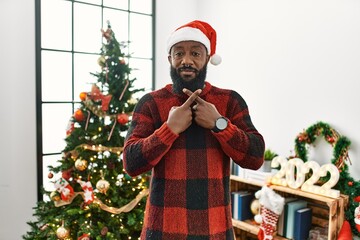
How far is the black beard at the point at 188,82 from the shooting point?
1.14 m

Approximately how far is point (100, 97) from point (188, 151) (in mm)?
1303

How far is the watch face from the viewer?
1.04 m

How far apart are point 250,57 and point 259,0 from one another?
1.63ft

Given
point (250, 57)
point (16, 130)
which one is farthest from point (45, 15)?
point (250, 57)

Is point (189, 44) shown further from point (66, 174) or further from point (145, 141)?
point (66, 174)

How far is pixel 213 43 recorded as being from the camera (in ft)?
4.10

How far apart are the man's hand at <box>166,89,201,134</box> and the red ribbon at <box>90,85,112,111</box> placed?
4.14 feet

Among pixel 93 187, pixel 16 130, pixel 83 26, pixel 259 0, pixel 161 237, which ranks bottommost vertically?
pixel 93 187

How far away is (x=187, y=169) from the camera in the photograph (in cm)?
108

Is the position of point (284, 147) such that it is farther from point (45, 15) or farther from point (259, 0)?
point (45, 15)

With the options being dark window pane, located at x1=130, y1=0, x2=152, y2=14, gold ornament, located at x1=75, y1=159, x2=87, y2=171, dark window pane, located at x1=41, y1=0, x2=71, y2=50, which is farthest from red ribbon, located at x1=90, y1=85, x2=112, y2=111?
dark window pane, located at x1=130, y1=0, x2=152, y2=14

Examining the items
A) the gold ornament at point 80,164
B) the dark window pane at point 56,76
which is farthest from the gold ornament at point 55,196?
the dark window pane at point 56,76

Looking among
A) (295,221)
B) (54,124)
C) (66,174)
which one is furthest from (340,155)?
(54,124)

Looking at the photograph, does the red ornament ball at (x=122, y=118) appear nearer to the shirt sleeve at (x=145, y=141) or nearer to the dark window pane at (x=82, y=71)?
the dark window pane at (x=82, y=71)
